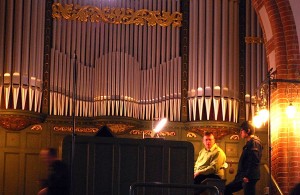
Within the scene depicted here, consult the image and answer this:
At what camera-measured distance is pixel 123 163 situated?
10227 millimetres

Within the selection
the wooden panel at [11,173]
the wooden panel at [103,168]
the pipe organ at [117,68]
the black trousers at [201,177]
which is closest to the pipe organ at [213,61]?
the pipe organ at [117,68]

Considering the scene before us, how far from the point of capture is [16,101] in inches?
589

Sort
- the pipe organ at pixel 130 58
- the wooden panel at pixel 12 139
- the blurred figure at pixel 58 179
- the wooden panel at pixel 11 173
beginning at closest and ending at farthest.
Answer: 1. the blurred figure at pixel 58 179
2. the wooden panel at pixel 11 173
3. the wooden panel at pixel 12 139
4. the pipe organ at pixel 130 58

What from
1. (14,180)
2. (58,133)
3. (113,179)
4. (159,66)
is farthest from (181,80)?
(113,179)

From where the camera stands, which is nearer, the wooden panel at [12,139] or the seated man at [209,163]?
the seated man at [209,163]

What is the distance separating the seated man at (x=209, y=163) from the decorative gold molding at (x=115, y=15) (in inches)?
154

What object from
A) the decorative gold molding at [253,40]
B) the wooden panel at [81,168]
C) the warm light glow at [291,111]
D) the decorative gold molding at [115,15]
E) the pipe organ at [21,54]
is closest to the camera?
the wooden panel at [81,168]

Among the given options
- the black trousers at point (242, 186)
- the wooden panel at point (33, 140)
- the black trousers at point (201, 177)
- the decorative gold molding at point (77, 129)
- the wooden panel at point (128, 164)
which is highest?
the decorative gold molding at point (77, 129)

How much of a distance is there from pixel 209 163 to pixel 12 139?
434 cm

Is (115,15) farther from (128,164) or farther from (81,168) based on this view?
(81,168)

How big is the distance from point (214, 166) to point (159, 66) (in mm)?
3778

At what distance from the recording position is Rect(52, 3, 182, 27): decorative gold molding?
1598cm

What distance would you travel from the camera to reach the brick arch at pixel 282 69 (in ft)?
45.4

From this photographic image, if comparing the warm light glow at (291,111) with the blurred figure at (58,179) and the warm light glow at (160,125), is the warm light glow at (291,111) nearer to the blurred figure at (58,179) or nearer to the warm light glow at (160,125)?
the warm light glow at (160,125)
